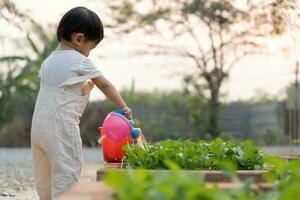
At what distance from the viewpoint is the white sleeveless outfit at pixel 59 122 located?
3.94 metres

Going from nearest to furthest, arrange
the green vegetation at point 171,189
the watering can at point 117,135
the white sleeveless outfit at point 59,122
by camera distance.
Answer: the green vegetation at point 171,189, the white sleeveless outfit at point 59,122, the watering can at point 117,135

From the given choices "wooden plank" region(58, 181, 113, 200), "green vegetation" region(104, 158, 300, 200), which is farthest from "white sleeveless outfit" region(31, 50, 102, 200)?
"green vegetation" region(104, 158, 300, 200)

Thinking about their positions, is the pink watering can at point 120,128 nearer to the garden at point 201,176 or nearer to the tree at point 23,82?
the garden at point 201,176

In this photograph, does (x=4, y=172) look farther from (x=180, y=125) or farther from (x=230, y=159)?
(x=180, y=125)

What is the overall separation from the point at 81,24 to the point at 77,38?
9 cm

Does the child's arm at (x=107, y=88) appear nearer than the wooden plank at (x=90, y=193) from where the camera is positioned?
No

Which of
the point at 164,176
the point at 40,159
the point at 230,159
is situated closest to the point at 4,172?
the point at 40,159

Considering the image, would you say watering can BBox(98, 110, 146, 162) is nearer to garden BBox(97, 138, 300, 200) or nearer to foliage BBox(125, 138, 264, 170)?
garden BBox(97, 138, 300, 200)

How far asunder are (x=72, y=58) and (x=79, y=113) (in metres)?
0.30

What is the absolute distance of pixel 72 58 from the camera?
4.09 meters

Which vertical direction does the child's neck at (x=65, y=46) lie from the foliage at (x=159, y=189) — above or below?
above

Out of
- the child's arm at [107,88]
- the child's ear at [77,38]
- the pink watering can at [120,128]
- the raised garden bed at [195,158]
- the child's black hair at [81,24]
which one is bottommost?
the raised garden bed at [195,158]

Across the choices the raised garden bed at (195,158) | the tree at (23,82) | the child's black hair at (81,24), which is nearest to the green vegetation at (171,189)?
the raised garden bed at (195,158)

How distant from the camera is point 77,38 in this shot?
4.14 meters
